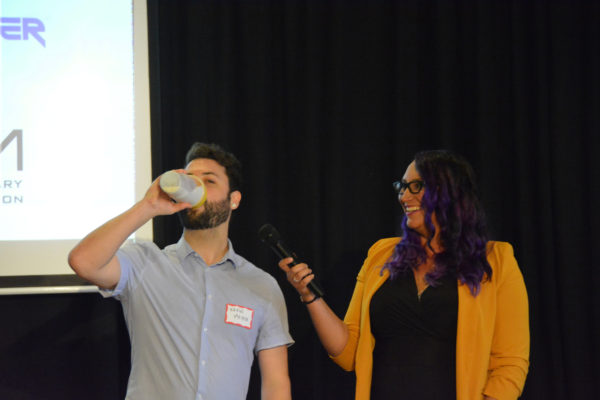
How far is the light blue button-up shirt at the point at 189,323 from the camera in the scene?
1829 millimetres

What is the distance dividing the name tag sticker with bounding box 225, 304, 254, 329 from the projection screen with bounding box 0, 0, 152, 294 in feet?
2.63

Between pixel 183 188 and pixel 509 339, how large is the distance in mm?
1198

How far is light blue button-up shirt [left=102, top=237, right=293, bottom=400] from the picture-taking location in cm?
183

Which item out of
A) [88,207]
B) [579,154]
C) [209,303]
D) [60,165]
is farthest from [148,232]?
[579,154]

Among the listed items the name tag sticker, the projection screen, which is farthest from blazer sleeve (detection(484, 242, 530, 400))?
the projection screen

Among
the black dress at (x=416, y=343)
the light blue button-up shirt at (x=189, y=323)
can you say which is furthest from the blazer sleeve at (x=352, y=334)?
the light blue button-up shirt at (x=189, y=323)

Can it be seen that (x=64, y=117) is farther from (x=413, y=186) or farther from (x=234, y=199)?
(x=413, y=186)

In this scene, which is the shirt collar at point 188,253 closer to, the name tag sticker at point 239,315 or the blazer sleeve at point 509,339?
the name tag sticker at point 239,315

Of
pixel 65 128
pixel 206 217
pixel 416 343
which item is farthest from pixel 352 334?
pixel 65 128

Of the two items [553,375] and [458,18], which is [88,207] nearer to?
[458,18]

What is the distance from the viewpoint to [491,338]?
1.98 m

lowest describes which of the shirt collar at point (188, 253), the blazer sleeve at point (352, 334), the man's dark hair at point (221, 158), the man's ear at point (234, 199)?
the blazer sleeve at point (352, 334)

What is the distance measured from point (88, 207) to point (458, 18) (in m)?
2.06

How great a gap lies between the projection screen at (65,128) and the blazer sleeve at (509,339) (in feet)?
4.90
